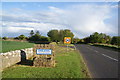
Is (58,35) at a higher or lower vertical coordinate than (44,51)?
higher

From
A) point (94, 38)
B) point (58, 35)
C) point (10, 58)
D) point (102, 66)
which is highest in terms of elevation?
point (58, 35)

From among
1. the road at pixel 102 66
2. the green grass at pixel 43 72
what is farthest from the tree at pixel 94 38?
the green grass at pixel 43 72

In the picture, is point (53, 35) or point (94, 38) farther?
point (94, 38)

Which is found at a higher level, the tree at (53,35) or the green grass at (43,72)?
the tree at (53,35)

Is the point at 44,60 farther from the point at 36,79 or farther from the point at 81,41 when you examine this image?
the point at 81,41

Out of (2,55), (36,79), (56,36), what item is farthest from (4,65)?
(56,36)

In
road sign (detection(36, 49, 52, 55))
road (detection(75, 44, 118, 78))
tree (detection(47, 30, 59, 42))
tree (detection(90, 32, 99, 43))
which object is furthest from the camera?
tree (detection(90, 32, 99, 43))

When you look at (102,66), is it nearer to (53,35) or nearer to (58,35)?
(58,35)

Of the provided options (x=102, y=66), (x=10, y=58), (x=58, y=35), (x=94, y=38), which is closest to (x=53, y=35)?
(x=58, y=35)

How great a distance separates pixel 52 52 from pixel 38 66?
1.95 meters

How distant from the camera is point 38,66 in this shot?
9.93m

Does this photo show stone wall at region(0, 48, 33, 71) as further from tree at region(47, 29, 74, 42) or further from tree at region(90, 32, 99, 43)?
tree at region(90, 32, 99, 43)

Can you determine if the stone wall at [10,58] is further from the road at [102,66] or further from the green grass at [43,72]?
the road at [102,66]

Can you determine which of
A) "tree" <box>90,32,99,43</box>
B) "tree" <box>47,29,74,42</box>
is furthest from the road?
"tree" <box>90,32,99,43</box>
